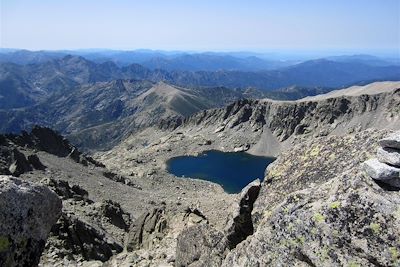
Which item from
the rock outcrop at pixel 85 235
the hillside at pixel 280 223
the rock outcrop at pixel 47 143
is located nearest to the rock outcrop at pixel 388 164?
the hillside at pixel 280 223

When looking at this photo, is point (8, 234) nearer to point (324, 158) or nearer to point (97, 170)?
point (324, 158)

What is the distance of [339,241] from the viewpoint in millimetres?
11242

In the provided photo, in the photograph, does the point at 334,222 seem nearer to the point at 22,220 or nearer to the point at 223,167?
the point at 22,220

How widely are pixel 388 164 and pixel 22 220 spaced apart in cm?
1274

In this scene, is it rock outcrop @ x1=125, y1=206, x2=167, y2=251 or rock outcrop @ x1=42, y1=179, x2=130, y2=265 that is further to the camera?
rock outcrop @ x1=125, y1=206, x2=167, y2=251

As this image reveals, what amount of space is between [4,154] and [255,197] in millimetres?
66433

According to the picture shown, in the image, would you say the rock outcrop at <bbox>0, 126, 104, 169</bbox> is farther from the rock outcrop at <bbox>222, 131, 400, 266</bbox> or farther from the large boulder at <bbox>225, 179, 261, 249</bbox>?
the rock outcrop at <bbox>222, 131, 400, 266</bbox>

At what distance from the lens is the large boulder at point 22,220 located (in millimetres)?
15340

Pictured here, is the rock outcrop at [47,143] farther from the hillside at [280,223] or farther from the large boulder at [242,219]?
the large boulder at [242,219]

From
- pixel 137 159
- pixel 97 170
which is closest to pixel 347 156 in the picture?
pixel 97 170

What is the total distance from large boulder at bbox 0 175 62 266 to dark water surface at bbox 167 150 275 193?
115 m

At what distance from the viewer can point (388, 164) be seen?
11438 millimetres

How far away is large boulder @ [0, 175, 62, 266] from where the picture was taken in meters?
15.3

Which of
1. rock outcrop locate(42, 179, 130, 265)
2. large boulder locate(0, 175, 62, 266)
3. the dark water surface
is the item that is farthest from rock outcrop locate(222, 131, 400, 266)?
the dark water surface
